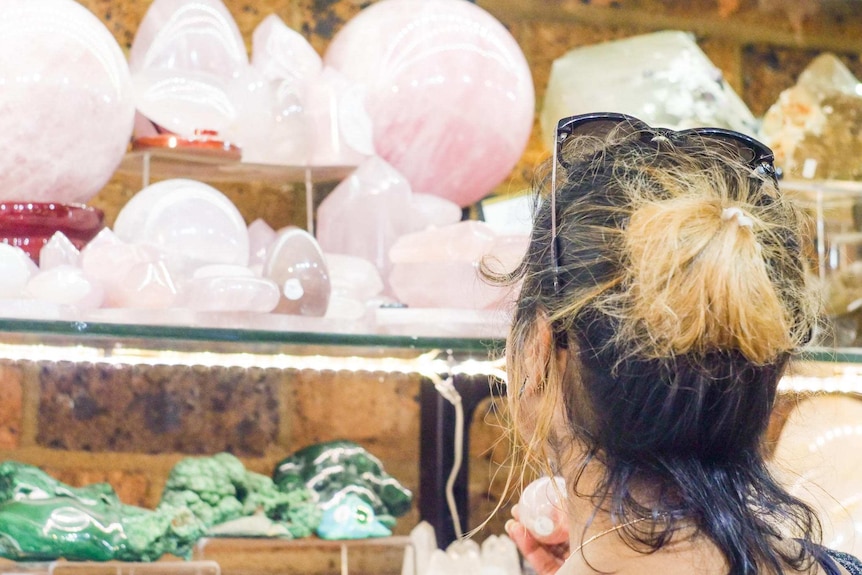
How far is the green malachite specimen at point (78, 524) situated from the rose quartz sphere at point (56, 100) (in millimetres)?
229

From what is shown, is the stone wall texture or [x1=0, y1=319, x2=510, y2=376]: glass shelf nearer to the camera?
[x1=0, y1=319, x2=510, y2=376]: glass shelf

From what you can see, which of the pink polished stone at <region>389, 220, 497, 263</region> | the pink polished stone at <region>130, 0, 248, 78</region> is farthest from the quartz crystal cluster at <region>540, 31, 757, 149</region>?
the pink polished stone at <region>130, 0, 248, 78</region>

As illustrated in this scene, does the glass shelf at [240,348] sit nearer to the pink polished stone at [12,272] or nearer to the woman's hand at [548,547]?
the pink polished stone at [12,272]

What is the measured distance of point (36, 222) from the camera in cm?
92

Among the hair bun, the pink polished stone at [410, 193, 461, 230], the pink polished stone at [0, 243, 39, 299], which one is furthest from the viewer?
the pink polished stone at [410, 193, 461, 230]

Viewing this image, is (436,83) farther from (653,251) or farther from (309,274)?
(653,251)

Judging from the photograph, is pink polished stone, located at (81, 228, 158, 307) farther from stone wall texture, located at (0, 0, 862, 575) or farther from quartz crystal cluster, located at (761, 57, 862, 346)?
quartz crystal cluster, located at (761, 57, 862, 346)

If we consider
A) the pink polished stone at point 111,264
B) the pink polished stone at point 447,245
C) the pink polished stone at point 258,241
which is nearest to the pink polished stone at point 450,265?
the pink polished stone at point 447,245

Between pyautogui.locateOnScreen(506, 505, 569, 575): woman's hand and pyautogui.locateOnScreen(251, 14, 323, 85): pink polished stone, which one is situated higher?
pyautogui.locateOnScreen(251, 14, 323, 85): pink polished stone

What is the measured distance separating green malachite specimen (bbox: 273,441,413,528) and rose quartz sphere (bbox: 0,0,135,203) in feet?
0.99

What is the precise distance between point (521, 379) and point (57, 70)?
48 centimetres

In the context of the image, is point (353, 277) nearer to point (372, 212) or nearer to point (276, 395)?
point (372, 212)

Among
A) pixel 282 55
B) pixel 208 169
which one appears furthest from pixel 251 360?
pixel 282 55

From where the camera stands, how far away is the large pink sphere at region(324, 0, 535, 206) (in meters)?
1.10
